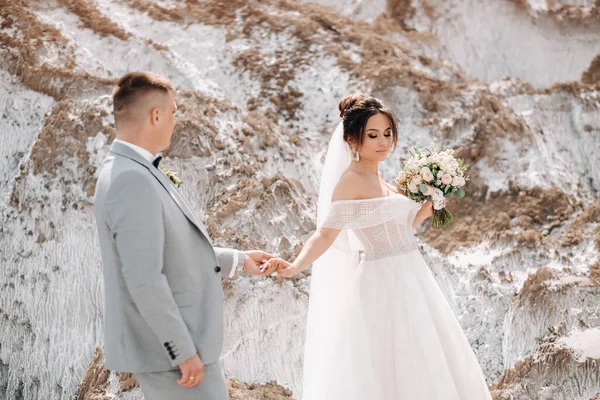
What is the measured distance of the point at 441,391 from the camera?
4555mm

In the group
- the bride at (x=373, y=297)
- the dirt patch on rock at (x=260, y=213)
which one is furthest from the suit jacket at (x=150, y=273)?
the dirt patch on rock at (x=260, y=213)

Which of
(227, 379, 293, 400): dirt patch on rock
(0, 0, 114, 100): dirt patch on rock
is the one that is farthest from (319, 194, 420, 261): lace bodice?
(0, 0, 114, 100): dirt patch on rock

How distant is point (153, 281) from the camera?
3121 millimetres

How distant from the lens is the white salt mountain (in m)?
7.03

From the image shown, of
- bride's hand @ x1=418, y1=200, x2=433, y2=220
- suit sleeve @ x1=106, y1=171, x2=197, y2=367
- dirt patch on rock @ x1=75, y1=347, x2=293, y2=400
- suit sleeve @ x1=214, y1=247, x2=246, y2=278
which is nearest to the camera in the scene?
suit sleeve @ x1=106, y1=171, x2=197, y2=367

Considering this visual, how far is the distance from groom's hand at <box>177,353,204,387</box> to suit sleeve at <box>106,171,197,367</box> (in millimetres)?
49

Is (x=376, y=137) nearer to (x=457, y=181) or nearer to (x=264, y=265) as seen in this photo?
(x=457, y=181)

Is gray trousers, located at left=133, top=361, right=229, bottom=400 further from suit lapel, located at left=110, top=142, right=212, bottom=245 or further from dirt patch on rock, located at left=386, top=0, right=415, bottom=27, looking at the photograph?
dirt patch on rock, located at left=386, top=0, right=415, bottom=27

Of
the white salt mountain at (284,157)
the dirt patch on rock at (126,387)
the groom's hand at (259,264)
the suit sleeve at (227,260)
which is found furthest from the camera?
the white salt mountain at (284,157)

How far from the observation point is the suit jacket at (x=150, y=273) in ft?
10.3

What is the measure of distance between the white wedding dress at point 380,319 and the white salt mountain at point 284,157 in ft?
5.30

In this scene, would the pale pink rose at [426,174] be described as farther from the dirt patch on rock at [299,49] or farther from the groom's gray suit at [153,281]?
the dirt patch on rock at [299,49]

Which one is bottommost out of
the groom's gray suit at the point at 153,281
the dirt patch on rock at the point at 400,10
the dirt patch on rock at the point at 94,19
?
the groom's gray suit at the point at 153,281

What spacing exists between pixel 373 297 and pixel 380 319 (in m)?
0.15
